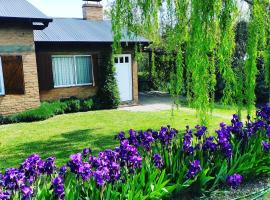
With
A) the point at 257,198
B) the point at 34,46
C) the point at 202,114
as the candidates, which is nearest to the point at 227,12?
the point at 202,114

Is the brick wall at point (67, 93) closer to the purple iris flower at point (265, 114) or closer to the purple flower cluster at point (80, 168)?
A: the purple iris flower at point (265, 114)

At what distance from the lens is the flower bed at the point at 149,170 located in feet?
11.0

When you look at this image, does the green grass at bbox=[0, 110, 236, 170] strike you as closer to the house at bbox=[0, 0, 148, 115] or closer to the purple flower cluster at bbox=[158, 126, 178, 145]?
the house at bbox=[0, 0, 148, 115]

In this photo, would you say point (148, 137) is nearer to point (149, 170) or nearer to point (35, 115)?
point (149, 170)

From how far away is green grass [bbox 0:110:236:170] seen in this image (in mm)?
7797

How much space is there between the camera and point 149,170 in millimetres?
3912

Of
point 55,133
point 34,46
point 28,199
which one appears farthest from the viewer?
point 34,46

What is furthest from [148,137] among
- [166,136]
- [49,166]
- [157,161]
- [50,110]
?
[50,110]

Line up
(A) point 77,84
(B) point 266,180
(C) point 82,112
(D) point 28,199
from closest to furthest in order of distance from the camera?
(D) point 28,199 → (B) point 266,180 → (C) point 82,112 → (A) point 77,84

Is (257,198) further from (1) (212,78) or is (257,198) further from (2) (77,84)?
(2) (77,84)

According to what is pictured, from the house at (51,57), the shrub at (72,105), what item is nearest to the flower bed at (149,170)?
the house at (51,57)

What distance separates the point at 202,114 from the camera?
17.3 feet

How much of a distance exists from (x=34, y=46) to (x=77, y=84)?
9.74 ft

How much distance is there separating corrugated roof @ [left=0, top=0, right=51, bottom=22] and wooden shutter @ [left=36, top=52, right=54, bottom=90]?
5.85 ft
